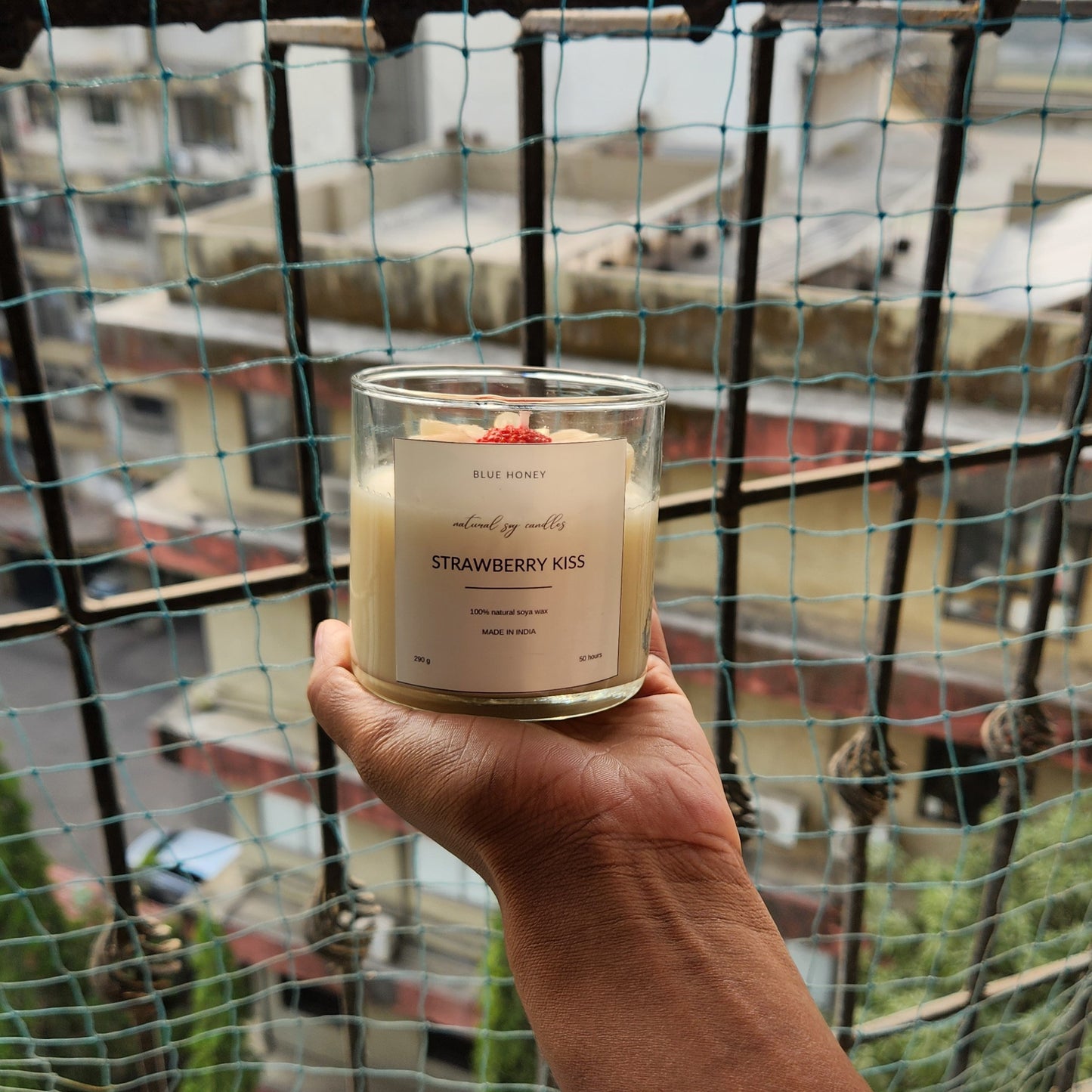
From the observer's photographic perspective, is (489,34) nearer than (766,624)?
No

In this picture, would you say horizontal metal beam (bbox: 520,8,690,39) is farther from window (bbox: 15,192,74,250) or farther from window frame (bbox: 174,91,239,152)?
window (bbox: 15,192,74,250)

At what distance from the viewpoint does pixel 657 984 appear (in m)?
0.46

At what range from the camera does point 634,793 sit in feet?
1.62

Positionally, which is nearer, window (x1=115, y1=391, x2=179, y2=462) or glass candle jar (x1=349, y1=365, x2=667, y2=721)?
glass candle jar (x1=349, y1=365, x2=667, y2=721)

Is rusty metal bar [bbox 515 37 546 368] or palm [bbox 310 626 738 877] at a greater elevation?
rusty metal bar [bbox 515 37 546 368]

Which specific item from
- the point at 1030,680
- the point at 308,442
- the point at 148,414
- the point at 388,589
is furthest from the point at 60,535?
the point at 148,414

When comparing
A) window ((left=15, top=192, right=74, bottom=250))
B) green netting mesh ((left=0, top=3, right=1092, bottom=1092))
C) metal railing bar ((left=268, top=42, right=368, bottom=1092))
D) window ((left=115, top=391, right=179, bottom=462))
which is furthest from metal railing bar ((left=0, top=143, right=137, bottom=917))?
window ((left=15, top=192, right=74, bottom=250))

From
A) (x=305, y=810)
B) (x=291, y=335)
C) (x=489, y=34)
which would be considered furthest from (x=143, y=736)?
(x=291, y=335)

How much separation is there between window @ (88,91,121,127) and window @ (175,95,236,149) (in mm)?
573

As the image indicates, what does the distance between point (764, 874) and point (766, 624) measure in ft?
5.08

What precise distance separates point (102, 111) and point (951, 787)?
8.39 metres

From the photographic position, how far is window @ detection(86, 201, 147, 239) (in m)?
8.84

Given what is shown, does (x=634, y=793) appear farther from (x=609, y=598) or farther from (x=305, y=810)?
(x=305, y=810)

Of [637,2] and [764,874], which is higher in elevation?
[637,2]
